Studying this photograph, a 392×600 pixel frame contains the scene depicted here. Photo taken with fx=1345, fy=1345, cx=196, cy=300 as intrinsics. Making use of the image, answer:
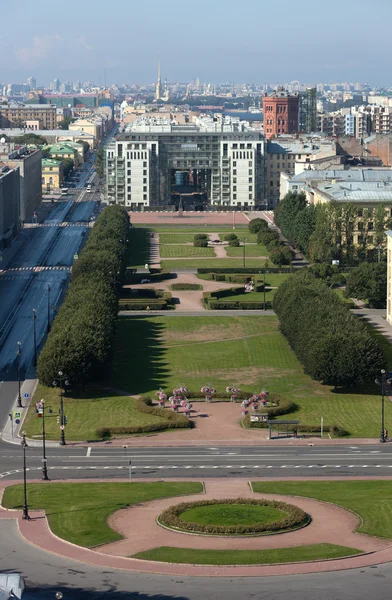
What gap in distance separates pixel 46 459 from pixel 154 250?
9973 cm

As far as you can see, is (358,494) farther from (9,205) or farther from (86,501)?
(9,205)

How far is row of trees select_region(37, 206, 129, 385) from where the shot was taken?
91000 mm

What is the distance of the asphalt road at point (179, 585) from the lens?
51.3 m

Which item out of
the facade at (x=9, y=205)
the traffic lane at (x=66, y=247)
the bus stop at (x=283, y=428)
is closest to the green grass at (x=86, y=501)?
the bus stop at (x=283, y=428)

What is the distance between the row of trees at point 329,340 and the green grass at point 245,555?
1319 inches

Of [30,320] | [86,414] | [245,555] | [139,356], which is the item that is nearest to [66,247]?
[30,320]

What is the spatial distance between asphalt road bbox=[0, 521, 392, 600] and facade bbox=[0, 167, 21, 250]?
121m

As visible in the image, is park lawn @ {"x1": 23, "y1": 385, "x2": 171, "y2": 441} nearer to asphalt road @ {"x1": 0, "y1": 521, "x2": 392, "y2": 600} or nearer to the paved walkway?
the paved walkway

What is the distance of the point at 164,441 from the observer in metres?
80.1

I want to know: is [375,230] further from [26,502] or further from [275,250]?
[26,502]

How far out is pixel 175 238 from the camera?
187 m

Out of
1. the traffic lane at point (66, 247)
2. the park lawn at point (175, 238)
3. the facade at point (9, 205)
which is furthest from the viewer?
the park lawn at point (175, 238)

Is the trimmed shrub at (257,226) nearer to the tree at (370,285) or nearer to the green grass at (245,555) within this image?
the tree at (370,285)

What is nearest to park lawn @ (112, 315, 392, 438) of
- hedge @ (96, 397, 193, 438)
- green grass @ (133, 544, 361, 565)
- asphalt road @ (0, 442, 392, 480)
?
asphalt road @ (0, 442, 392, 480)
